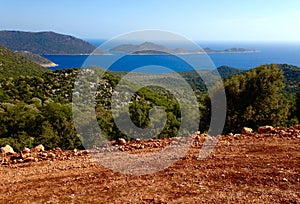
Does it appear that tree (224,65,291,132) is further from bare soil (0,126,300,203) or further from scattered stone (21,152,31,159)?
scattered stone (21,152,31,159)

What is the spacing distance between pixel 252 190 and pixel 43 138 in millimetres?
17308

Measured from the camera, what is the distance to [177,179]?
603 cm

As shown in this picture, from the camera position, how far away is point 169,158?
7332mm

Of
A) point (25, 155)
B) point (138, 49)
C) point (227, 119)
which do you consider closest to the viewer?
point (25, 155)

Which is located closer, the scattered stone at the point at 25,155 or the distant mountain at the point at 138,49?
the scattered stone at the point at 25,155

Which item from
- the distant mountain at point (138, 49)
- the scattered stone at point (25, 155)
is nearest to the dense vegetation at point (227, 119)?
the distant mountain at point (138, 49)

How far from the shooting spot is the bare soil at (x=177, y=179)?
5.28m

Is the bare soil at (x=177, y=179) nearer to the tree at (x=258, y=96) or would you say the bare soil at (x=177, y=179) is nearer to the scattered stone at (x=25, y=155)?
the scattered stone at (x=25, y=155)

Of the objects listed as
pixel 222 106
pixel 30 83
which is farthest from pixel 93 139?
pixel 30 83

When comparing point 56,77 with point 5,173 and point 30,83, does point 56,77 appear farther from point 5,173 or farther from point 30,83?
point 5,173

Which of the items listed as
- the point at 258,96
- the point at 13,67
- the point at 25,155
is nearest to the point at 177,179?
the point at 25,155

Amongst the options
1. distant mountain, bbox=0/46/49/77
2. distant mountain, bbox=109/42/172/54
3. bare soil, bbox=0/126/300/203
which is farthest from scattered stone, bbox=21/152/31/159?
distant mountain, bbox=0/46/49/77

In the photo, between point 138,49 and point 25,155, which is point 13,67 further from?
point 25,155

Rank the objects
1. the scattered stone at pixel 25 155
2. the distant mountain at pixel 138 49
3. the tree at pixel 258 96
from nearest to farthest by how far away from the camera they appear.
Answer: the scattered stone at pixel 25 155 → the distant mountain at pixel 138 49 → the tree at pixel 258 96
